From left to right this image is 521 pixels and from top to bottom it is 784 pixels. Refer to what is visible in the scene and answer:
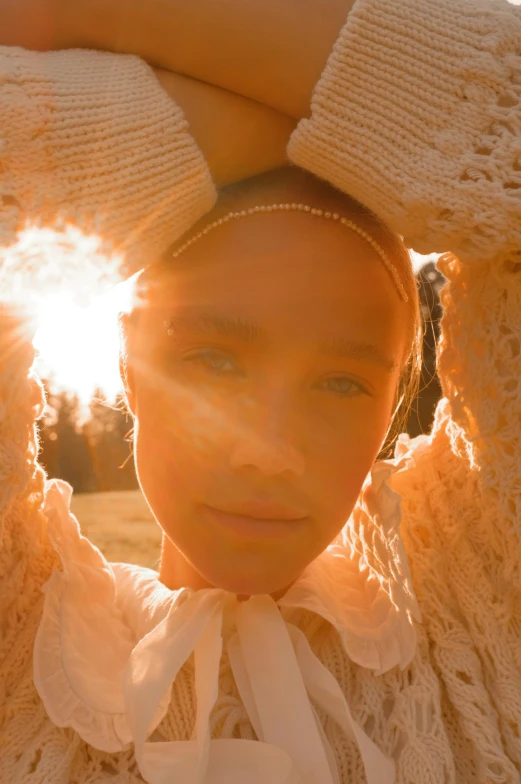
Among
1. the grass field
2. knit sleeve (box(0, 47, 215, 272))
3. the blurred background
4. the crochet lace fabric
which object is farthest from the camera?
the grass field

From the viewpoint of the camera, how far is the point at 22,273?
0.91 m

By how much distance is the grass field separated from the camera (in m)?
2.45

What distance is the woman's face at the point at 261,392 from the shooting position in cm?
100

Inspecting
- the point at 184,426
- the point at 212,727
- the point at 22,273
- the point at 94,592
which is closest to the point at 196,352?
the point at 184,426

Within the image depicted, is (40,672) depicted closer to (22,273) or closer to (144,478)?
(144,478)

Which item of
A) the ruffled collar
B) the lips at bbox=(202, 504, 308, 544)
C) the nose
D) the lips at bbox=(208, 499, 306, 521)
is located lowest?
the ruffled collar

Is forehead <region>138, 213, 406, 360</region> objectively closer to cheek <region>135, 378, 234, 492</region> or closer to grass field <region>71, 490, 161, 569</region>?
cheek <region>135, 378, 234, 492</region>

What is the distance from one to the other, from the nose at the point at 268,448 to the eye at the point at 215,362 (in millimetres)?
82

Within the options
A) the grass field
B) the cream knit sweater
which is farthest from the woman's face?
the grass field

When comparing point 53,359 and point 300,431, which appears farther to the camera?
point 53,359

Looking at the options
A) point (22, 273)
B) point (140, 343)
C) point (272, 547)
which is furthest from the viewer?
point (140, 343)

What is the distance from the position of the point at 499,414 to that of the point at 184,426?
0.43m

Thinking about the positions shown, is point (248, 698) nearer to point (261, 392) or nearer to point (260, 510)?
point (260, 510)

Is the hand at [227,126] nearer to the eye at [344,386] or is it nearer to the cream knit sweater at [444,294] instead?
the cream knit sweater at [444,294]
